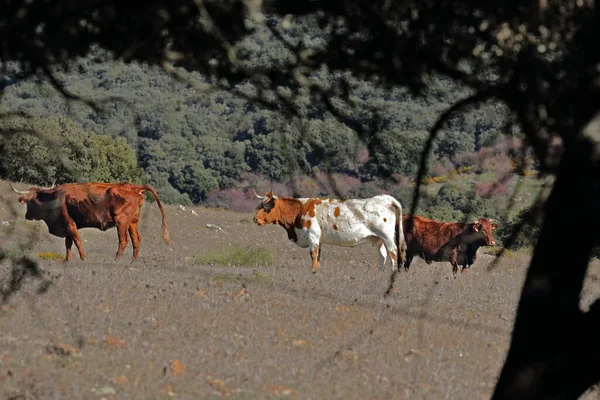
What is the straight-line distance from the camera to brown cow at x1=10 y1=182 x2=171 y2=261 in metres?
22.2

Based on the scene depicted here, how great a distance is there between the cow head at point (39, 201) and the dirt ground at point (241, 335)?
3.59 m

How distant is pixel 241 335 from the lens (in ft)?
41.0

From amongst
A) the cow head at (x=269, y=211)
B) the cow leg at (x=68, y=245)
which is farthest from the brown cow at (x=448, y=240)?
the cow leg at (x=68, y=245)

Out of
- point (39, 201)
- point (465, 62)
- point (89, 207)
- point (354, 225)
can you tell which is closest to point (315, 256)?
point (354, 225)

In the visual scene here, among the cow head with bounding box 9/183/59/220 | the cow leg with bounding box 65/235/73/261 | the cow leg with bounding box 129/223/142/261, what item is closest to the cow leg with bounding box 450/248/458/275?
the cow leg with bounding box 129/223/142/261

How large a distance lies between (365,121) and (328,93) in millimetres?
498

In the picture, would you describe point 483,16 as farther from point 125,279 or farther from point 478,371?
point 125,279

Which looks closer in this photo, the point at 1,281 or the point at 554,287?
the point at 554,287

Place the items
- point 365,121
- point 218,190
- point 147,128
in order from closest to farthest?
point 365,121 → point 218,190 → point 147,128

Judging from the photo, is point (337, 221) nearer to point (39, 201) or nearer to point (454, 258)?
point (454, 258)

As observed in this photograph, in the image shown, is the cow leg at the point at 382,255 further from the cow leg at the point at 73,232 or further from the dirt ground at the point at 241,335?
the cow leg at the point at 73,232

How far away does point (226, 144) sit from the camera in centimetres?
7006

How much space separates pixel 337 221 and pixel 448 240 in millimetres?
2762

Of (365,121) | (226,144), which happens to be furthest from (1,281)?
(226,144)
